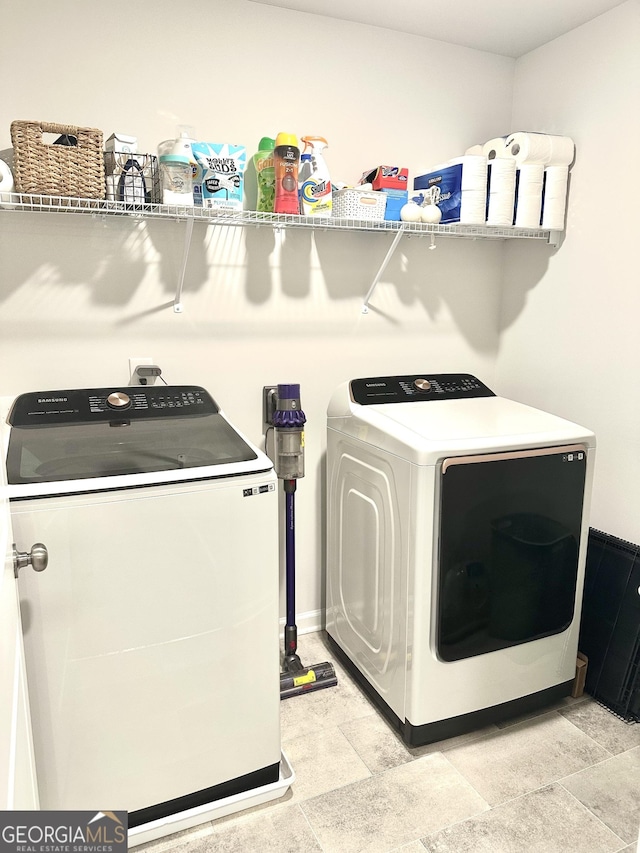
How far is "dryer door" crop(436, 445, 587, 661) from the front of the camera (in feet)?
6.08

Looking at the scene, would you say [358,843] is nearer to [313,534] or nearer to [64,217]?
[313,534]

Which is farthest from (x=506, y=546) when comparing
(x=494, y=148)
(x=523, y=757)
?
(x=494, y=148)

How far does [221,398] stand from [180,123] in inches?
37.9

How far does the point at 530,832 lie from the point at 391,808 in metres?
0.38

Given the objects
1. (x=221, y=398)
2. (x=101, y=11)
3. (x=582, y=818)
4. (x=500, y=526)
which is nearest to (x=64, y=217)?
(x=101, y=11)

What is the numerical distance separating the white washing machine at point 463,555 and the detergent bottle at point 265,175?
0.73 m

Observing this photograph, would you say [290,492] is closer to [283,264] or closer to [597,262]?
[283,264]

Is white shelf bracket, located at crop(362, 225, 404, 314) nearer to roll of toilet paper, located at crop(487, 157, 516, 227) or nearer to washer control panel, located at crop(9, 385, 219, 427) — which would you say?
roll of toilet paper, located at crop(487, 157, 516, 227)

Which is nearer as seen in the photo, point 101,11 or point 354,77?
point 101,11

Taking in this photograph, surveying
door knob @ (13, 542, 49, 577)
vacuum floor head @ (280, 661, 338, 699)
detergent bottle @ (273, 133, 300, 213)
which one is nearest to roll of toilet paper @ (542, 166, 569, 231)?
detergent bottle @ (273, 133, 300, 213)

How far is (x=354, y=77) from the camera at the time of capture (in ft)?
7.75

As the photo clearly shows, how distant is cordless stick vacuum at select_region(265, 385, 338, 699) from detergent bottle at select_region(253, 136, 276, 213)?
63 cm

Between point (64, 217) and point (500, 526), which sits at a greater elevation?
point (64, 217)

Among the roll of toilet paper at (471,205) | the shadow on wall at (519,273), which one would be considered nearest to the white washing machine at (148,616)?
the roll of toilet paper at (471,205)
